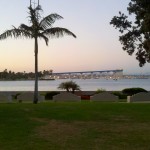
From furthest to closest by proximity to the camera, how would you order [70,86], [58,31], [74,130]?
[70,86]
[58,31]
[74,130]

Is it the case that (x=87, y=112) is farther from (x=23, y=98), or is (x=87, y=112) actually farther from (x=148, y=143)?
(x=23, y=98)

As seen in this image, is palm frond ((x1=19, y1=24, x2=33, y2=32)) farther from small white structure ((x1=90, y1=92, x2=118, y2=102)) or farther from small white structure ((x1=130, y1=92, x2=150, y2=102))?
small white structure ((x1=130, y1=92, x2=150, y2=102))

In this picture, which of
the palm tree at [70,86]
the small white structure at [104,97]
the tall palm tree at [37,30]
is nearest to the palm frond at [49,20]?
the tall palm tree at [37,30]

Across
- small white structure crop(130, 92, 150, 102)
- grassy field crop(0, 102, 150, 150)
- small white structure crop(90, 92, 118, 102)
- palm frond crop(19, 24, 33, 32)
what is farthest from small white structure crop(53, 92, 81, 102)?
grassy field crop(0, 102, 150, 150)

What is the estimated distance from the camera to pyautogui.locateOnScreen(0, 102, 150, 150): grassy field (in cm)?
904

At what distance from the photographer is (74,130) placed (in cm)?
1101

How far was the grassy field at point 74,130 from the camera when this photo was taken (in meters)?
9.04

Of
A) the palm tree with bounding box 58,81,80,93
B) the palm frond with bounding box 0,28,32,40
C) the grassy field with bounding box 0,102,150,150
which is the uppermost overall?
the palm frond with bounding box 0,28,32,40

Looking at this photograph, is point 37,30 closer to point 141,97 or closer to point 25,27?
point 25,27

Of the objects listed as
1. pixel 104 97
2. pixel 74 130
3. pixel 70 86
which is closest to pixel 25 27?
pixel 104 97

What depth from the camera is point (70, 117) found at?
Answer: 44.9ft

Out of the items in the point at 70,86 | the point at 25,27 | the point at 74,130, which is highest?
the point at 25,27

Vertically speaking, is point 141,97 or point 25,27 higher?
point 25,27

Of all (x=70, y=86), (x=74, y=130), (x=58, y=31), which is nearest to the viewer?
(x=74, y=130)
